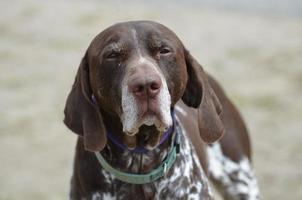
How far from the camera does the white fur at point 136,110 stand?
11.1ft

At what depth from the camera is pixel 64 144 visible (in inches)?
283

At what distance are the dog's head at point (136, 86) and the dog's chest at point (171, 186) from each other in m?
0.17

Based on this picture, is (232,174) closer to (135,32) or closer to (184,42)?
(135,32)

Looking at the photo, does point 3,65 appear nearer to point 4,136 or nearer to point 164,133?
point 4,136

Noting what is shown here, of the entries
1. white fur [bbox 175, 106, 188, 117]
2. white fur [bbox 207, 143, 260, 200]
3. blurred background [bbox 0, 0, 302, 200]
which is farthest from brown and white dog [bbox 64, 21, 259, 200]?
blurred background [bbox 0, 0, 302, 200]

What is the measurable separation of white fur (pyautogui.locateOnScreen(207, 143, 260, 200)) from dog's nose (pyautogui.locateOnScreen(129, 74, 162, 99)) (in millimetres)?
1670

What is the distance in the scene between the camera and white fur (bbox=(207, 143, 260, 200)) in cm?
501

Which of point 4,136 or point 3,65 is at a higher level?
point 3,65

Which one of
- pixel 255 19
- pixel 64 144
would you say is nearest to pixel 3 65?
pixel 64 144

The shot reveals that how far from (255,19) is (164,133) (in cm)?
674

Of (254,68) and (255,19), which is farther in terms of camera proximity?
(255,19)

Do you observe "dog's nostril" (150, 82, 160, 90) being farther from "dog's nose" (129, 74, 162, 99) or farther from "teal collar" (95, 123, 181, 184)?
"teal collar" (95, 123, 181, 184)

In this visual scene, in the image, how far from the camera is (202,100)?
391cm

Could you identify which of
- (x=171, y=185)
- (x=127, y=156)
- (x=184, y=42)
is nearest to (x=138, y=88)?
(x=127, y=156)
